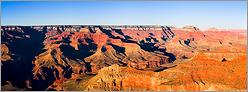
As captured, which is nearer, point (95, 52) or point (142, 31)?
point (95, 52)

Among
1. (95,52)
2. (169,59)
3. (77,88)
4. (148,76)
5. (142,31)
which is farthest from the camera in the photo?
(142,31)

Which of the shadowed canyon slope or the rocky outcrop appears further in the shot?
the shadowed canyon slope

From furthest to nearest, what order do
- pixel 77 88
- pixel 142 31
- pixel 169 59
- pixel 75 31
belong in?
pixel 142 31 < pixel 75 31 < pixel 169 59 < pixel 77 88

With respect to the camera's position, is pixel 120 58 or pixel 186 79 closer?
pixel 186 79

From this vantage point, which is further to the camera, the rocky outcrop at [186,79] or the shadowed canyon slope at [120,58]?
the shadowed canyon slope at [120,58]

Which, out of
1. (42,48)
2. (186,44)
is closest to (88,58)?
(42,48)

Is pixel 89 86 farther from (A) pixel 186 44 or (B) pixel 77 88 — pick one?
(A) pixel 186 44

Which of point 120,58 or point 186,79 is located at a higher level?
point 186,79
